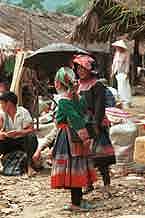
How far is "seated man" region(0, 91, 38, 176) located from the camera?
7.70m

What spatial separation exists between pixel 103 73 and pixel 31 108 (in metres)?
9.33

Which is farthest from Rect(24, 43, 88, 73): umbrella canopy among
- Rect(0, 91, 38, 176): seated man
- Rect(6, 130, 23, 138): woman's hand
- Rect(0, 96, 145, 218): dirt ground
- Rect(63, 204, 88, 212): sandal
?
Rect(63, 204, 88, 212): sandal

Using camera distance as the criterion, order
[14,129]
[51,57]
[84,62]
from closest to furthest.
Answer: [84,62]
[14,129]
[51,57]

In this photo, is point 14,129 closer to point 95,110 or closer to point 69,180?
point 95,110

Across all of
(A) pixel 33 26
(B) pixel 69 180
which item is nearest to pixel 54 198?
(B) pixel 69 180

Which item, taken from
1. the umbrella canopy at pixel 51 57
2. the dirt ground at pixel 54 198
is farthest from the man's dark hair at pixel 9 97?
the umbrella canopy at pixel 51 57

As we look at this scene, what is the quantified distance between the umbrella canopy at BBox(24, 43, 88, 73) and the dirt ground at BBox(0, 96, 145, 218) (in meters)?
3.29

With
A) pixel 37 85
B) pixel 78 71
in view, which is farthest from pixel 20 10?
pixel 78 71

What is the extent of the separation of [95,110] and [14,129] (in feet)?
6.39

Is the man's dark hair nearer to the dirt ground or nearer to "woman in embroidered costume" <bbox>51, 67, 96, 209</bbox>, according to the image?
the dirt ground

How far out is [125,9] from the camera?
6004 mm

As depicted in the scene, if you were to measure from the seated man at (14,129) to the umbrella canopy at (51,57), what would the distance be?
8.50 ft

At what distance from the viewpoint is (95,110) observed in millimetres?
6152

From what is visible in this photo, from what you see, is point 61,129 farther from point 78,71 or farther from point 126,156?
point 126,156
